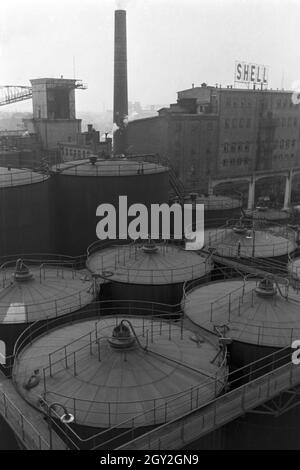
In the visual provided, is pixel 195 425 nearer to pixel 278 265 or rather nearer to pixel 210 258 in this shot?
pixel 210 258

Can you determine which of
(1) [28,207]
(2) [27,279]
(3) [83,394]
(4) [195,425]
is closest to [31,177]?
(1) [28,207]

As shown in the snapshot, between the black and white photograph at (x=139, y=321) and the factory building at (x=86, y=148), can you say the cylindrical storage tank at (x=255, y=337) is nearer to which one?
the black and white photograph at (x=139, y=321)

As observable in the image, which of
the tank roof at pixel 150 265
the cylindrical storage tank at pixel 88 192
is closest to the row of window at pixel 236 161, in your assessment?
the cylindrical storage tank at pixel 88 192

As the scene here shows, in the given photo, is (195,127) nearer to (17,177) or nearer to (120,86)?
(120,86)

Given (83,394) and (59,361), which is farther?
(59,361)

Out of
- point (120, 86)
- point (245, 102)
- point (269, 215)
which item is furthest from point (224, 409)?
point (245, 102)

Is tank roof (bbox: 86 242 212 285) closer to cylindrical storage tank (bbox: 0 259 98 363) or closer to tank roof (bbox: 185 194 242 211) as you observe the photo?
cylindrical storage tank (bbox: 0 259 98 363)
